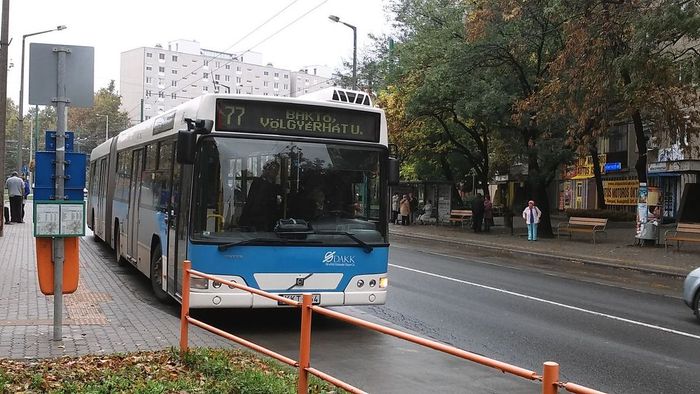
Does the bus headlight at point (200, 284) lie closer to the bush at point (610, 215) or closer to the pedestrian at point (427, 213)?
the pedestrian at point (427, 213)

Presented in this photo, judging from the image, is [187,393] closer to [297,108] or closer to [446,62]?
[297,108]

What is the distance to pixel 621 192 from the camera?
43.9 m

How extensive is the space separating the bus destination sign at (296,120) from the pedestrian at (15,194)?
1902cm

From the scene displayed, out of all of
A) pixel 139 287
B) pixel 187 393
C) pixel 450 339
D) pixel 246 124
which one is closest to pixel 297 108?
pixel 246 124

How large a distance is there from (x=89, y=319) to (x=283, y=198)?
283cm

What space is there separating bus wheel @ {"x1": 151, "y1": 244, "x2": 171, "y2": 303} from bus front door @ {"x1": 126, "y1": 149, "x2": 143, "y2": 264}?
156cm

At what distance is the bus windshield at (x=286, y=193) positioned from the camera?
26.4ft

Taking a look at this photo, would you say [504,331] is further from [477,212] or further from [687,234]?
[477,212]

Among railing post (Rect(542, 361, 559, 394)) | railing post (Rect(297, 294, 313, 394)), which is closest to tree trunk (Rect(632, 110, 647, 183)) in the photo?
railing post (Rect(297, 294, 313, 394))

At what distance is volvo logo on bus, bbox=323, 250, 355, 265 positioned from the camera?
823 cm

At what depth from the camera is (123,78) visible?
4796 inches

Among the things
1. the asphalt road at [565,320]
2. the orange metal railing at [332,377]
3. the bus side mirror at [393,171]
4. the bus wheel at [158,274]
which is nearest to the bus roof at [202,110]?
the bus side mirror at [393,171]

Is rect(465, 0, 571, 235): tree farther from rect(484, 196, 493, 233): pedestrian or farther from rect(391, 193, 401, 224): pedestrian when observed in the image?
rect(391, 193, 401, 224): pedestrian

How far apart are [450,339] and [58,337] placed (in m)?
4.47
